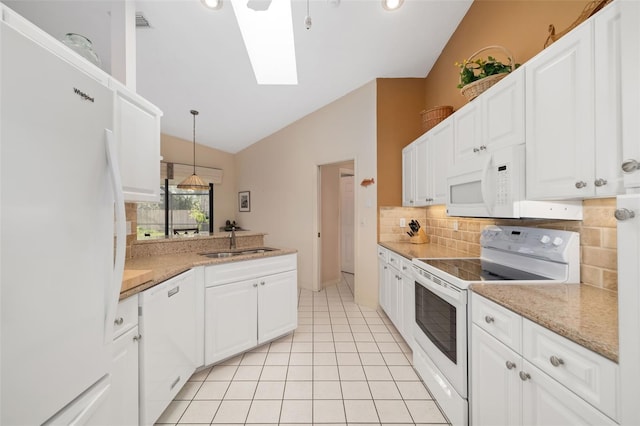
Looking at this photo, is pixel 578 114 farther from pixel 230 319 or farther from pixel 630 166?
pixel 230 319

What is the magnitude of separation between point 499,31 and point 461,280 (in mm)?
2030

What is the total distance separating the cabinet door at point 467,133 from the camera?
5.72 feet

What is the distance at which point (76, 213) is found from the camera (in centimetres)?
79

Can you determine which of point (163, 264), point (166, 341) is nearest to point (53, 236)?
point (166, 341)

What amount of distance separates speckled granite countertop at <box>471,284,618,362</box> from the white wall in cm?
213

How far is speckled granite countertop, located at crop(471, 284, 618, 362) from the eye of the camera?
2.57 ft

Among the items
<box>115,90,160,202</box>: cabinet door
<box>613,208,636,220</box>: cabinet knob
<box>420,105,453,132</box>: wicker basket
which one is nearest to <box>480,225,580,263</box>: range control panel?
<box>613,208,636,220</box>: cabinet knob

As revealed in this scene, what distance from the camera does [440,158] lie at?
2.33 m

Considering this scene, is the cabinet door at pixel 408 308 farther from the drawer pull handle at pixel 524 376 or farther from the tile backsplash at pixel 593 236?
the drawer pull handle at pixel 524 376

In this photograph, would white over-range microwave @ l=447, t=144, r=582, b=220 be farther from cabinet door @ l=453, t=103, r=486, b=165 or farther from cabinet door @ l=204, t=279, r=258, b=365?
cabinet door @ l=204, t=279, r=258, b=365

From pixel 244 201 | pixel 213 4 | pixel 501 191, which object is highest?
pixel 213 4

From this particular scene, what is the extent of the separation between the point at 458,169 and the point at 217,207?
5059mm

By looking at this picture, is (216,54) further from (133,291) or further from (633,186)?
(633,186)

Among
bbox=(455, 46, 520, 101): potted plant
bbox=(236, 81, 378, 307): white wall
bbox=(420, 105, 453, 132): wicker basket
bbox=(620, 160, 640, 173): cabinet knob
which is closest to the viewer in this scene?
bbox=(620, 160, 640, 173): cabinet knob
